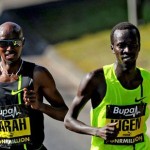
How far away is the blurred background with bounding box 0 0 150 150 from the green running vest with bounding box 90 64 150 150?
473cm

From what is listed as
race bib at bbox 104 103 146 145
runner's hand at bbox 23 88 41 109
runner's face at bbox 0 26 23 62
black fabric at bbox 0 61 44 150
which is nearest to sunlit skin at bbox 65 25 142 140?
race bib at bbox 104 103 146 145

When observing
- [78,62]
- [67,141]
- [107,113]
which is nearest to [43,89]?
[107,113]

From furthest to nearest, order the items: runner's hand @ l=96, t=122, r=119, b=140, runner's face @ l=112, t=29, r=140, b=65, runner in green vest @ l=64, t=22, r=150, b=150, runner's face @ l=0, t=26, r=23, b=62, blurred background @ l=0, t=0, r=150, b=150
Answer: blurred background @ l=0, t=0, r=150, b=150 < runner's face @ l=0, t=26, r=23, b=62 < runner in green vest @ l=64, t=22, r=150, b=150 < runner's face @ l=112, t=29, r=140, b=65 < runner's hand @ l=96, t=122, r=119, b=140

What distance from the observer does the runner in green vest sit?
6285mm

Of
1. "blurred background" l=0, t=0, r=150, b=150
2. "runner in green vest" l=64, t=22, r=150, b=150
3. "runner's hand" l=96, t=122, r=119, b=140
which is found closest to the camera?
"runner's hand" l=96, t=122, r=119, b=140

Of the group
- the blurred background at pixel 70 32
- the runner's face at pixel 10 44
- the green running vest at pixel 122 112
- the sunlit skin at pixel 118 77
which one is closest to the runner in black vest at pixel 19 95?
the runner's face at pixel 10 44

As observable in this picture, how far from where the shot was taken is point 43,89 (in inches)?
266

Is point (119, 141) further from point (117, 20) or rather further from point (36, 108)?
point (117, 20)

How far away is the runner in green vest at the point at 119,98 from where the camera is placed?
247 inches

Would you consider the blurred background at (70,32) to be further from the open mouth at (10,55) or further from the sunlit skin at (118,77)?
the sunlit skin at (118,77)

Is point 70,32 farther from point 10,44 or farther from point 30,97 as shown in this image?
point 30,97

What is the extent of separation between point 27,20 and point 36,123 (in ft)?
42.1

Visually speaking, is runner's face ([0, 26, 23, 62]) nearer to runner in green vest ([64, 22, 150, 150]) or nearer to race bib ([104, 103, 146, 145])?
runner in green vest ([64, 22, 150, 150])

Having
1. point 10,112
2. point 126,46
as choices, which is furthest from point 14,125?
point 126,46
